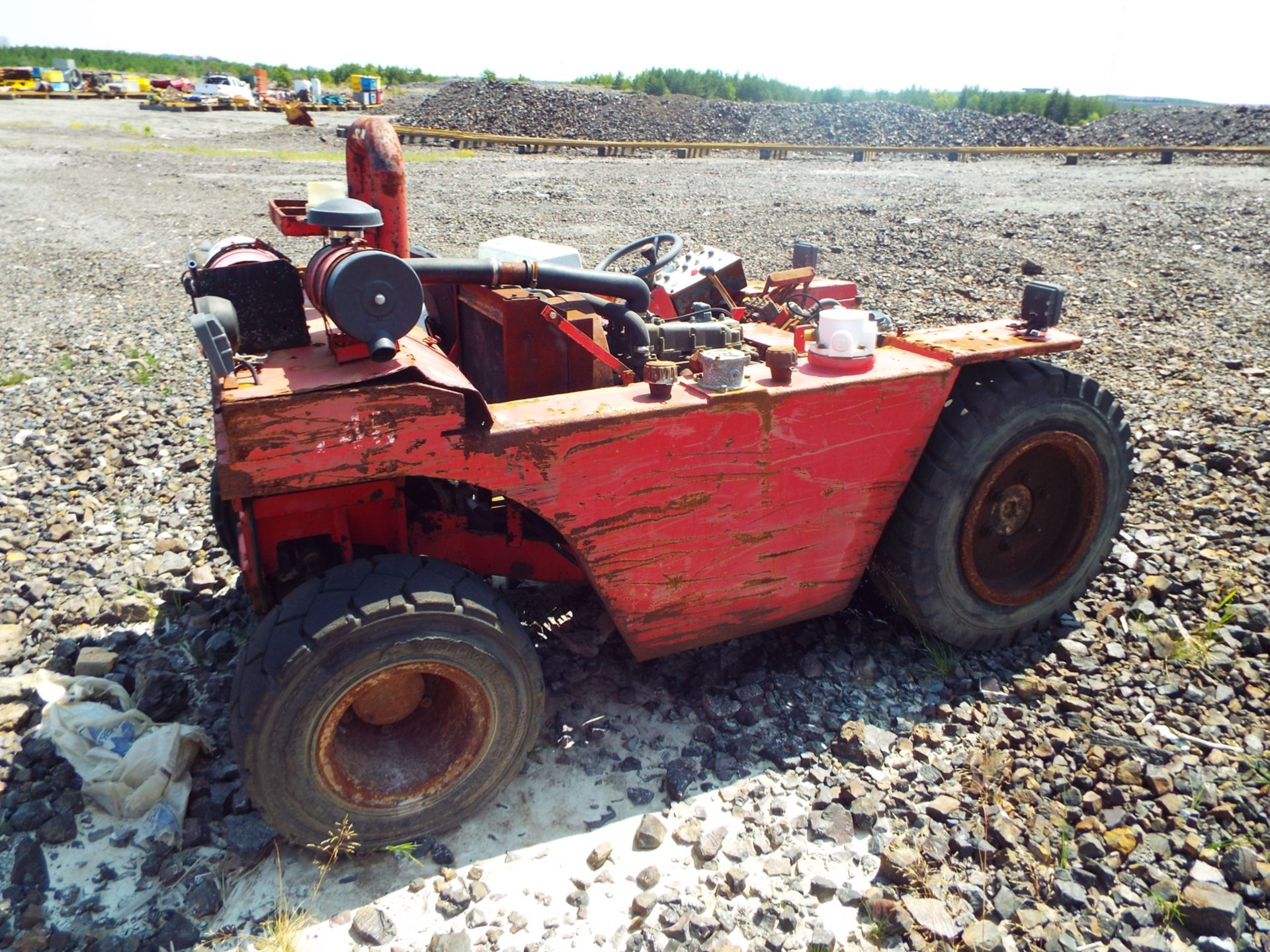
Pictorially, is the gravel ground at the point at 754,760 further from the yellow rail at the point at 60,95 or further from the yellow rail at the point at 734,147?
the yellow rail at the point at 60,95

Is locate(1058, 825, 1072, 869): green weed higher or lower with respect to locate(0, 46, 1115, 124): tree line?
lower

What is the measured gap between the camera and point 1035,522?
3.31 metres

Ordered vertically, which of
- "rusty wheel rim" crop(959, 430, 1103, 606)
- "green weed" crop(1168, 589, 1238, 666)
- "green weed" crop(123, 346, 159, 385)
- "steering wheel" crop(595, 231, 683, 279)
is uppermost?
"steering wheel" crop(595, 231, 683, 279)

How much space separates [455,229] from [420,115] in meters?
18.1

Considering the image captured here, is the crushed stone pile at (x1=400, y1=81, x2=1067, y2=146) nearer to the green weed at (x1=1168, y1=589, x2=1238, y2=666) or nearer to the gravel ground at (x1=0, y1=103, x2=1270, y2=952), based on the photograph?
the gravel ground at (x1=0, y1=103, x2=1270, y2=952)

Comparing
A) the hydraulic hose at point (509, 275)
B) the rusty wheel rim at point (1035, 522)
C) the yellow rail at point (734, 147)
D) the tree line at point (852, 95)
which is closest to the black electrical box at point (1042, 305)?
the rusty wheel rim at point (1035, 522)

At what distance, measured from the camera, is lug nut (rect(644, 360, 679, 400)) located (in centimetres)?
247

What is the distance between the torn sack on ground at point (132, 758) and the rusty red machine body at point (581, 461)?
48 centimetres

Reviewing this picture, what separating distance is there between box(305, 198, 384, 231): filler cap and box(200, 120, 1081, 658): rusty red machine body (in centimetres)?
26

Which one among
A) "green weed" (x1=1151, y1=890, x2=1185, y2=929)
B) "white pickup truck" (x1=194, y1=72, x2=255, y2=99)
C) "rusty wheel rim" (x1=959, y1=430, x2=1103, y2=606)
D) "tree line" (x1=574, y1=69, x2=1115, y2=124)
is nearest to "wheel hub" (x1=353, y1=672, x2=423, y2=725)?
"rusty wheel rim" (x1=959, y1=430, x2=1103, y2=606)

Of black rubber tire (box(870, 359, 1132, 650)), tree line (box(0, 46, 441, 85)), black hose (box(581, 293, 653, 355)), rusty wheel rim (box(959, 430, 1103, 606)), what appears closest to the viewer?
black rubber tire (box(870, 359, 1132, 650))

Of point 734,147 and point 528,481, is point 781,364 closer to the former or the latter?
point 528,481

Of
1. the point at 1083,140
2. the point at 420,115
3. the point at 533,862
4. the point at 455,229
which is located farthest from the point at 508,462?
the point at 420,115

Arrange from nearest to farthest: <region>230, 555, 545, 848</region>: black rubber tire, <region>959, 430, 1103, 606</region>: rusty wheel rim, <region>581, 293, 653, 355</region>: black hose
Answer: <region>230, 555, 545, 848</region>: black rubber tire, <region>581, 293, 653, 355</region>: black hose, <region>959, 430, 1103, 606</region>: rusty wheel rim
